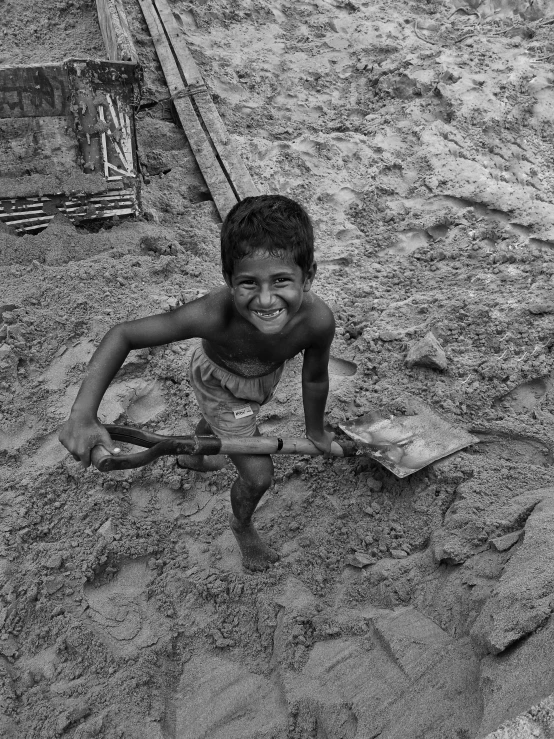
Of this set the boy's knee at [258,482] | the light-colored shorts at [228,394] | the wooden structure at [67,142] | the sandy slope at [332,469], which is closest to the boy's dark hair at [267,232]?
the light-colored shorts at [228,394]

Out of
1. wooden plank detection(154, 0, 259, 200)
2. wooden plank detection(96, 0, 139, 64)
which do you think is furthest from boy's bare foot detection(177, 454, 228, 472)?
wooden plank detection(96, 0, 139, 64)

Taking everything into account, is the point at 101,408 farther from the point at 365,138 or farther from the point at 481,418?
the point at 365,138

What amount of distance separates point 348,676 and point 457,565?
0.52 meters

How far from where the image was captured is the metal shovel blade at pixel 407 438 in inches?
98.9

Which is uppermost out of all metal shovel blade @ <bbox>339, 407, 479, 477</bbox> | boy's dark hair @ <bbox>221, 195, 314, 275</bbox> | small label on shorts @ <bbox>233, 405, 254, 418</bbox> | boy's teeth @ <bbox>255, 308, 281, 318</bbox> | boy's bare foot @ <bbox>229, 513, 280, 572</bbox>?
boy's dark hair @ <bbox>221, 195, 314, 275</bbox>

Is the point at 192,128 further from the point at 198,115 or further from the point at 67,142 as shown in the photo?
the point at 67,142

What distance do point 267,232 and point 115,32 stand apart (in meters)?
3.54

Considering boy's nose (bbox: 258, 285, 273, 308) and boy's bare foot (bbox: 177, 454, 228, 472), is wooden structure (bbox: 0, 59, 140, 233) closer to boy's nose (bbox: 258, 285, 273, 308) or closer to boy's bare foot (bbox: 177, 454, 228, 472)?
boy's bare foot (bbox: 177, 454, 228, 472)

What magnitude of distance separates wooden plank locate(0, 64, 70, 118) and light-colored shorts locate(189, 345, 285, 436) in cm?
208

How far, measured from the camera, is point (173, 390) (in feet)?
9.66

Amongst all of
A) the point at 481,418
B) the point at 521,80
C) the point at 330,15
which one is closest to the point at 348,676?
the point at 481,418

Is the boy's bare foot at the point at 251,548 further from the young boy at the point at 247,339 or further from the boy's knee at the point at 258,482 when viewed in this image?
the boy's knee at the point at 258,482

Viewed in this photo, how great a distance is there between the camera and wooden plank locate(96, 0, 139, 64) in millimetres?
4000

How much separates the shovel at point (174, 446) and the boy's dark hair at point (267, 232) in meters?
0.51
